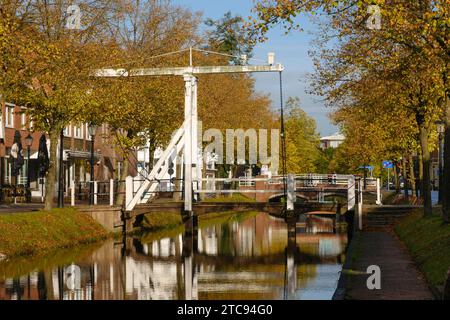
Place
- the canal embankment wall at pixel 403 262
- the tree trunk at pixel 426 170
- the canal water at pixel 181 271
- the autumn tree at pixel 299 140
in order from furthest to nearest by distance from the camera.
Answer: the autumn tree at pixel 299 140 < the tree trunk at pixel 426 170 < the canal water at pixel 181 271 < the canal embankment wall at pixel 403 262

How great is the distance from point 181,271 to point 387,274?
25.9ft

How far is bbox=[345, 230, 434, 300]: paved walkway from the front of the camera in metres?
17.6

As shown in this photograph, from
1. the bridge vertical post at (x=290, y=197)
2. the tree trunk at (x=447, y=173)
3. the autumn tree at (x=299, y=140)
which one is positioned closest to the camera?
the tree trunk at (x=447, y=173)

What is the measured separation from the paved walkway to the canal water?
0.84 metres

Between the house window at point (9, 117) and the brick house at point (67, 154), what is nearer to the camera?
the brick house at point (67, 154)

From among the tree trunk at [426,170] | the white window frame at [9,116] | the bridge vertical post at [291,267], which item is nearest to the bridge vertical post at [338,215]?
the bridge vertical post at [291,267]

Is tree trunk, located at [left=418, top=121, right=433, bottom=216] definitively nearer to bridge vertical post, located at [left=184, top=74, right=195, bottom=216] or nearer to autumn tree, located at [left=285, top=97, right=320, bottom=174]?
bridge vertical post, located at [left=184, top=74, right=195, bottom=216]

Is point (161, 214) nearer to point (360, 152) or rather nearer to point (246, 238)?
point (246, 238)

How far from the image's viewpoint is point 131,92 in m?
40.9

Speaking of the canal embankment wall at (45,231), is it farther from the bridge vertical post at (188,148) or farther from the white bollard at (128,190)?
the bridge vertical post at (188,148)

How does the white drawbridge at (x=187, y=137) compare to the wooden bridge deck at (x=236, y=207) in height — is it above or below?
above

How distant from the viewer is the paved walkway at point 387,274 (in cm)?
1759

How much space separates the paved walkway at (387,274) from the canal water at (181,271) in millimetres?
845

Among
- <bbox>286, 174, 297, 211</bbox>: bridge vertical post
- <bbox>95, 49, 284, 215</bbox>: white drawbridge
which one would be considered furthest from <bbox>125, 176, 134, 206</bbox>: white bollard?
<bbox>286, 174, 297, 211</bbox>: bridge vertical post
